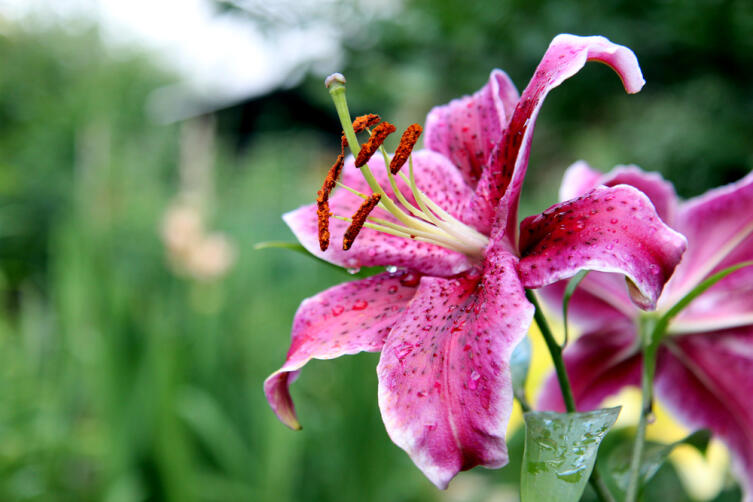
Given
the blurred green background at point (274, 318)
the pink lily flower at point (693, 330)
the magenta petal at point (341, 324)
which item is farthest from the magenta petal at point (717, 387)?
the blurred green background at point (274, 318)

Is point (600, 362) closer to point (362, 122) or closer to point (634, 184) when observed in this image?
point (634, 184)

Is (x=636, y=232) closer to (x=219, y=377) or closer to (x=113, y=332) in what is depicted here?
(x=113, y=332)

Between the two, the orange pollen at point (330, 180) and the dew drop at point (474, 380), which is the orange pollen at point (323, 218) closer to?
the orange pollen at point (330, 180)

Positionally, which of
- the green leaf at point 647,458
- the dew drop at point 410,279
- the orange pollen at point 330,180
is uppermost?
the orange pollen at point 330,180

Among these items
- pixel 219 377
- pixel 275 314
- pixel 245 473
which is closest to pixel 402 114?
pixel 275 314

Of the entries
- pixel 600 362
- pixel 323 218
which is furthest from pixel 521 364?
pixel 323 218
